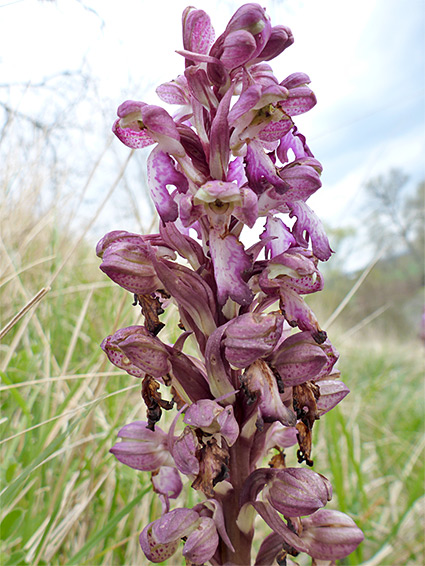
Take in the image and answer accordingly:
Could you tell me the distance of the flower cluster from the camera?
0.83 m

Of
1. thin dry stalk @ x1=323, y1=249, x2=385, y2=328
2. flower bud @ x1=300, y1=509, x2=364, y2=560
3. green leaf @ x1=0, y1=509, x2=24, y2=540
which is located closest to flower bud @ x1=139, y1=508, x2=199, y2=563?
flower bud @ x1=300, y1=509, x2=364, y2=560

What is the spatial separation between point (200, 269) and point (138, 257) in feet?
0.39

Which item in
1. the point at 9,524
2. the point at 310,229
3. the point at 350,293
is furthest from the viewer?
the point at 350,293

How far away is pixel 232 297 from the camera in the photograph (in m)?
0.81

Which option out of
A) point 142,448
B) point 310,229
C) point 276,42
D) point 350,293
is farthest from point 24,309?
point 350,293

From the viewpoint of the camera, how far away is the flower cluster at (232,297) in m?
0.83

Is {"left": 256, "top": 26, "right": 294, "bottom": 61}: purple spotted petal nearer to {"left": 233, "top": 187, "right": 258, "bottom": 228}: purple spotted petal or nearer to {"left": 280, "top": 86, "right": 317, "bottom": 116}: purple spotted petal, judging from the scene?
{"left": 280, "top": 86, "right": 317, "bottom": 116}: purple spotted petal

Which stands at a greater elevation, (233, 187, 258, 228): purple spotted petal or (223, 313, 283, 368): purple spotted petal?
(233, 187, 258, 228): purple spotted petal

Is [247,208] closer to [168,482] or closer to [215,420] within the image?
[215,420]

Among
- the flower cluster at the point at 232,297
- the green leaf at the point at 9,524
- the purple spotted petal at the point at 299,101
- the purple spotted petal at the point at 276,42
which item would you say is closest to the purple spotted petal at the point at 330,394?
the flower cluster at the point at 232,297

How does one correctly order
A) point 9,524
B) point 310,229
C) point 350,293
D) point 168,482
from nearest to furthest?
point 310,229, point 168,482, point 9,524, point 350,293

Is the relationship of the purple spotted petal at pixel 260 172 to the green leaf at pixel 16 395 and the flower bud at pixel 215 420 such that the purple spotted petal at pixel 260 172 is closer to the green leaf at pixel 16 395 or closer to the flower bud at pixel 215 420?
the flower bud at pixel 215 420

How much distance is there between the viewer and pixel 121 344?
89 cm

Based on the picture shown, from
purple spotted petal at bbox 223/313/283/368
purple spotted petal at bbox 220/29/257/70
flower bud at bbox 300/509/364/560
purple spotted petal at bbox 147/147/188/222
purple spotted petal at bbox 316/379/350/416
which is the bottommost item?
flower bud at bbox 300/509/364/560
